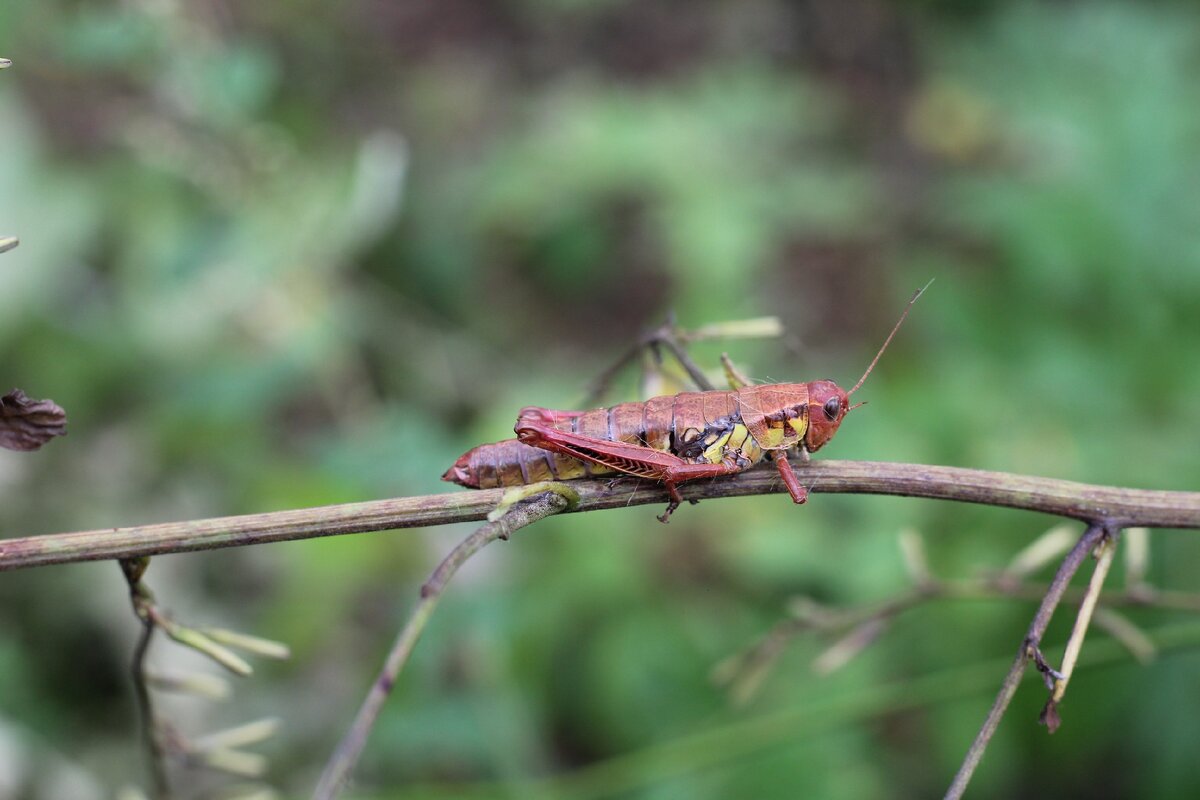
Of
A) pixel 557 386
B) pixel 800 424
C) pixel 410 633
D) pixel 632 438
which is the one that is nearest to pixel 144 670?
pixel 410 633

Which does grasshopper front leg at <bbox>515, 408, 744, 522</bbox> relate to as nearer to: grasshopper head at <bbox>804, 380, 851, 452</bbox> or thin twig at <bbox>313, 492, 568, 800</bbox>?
grasshopper head at <bbox>804, 380, 851, 452</bbox>

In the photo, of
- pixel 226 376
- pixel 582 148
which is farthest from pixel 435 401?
pixel 582 148

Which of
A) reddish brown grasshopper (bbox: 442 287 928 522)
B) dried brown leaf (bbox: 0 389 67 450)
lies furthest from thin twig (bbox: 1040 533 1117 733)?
dried brown leaf (bbox: 0 389 67 450)

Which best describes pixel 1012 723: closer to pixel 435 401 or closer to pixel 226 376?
pixel 435 401

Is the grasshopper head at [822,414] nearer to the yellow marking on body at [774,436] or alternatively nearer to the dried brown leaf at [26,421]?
the yellow marking on body at [774,436]

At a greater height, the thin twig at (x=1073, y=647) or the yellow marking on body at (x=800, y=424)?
the yellow marking on body at (x=800, y=424)

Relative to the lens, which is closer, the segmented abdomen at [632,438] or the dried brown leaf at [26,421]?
the dried brown leaf at [26,421]

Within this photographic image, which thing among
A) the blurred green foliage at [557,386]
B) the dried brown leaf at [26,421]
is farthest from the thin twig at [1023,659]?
the dried brown leaf at [26,421]
